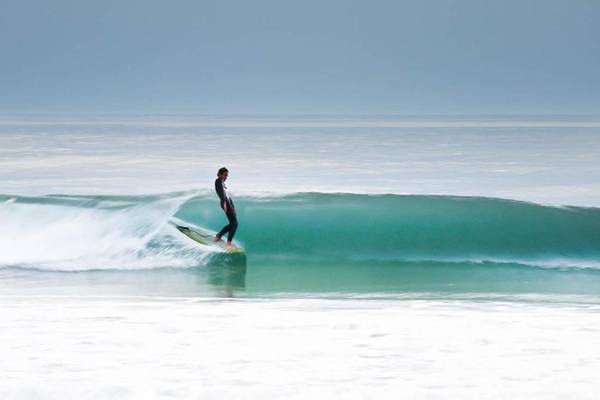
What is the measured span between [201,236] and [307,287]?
1938 millimetres

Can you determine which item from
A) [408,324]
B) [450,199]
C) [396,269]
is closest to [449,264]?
[396,269]

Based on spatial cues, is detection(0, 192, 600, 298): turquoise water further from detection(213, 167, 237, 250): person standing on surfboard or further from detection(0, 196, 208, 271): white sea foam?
detection(213, 167, 237, 250): person standing on surfboard

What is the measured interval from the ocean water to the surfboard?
10cm

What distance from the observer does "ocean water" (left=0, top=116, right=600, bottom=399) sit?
5.88 meters

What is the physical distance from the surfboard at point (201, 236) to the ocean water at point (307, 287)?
0.32 ft

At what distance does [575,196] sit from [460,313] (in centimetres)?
850

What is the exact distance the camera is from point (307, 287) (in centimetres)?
1011

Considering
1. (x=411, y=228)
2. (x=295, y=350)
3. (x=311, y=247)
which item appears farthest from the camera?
(x=411, y=228)

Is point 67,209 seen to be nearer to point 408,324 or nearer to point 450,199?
point 450,199

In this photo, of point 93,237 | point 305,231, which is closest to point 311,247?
point 305,231

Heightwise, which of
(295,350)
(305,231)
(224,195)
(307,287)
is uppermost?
(224,195)

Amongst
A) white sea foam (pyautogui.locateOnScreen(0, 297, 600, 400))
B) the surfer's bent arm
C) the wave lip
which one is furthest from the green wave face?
white sea foam (pyautogui.locateOnScreen(0, 297, 600, 400))

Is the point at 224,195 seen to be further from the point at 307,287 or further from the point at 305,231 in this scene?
the point at 305,231

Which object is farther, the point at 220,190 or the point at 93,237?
the point at 93,237
